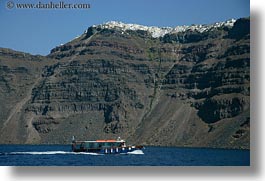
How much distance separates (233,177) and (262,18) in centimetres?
1149

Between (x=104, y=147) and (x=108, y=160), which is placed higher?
(x=104, y=147)

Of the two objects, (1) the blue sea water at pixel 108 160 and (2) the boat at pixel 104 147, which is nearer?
(1) the blue sea water at pixel 108 160

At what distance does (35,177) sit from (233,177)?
1335 centimetres

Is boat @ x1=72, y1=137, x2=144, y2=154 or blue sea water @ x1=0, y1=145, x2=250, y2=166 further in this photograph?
boat @ x1=72, y1=137, x2=144, y2=154

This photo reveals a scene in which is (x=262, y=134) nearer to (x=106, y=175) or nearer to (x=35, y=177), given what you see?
(x=106, y=175)

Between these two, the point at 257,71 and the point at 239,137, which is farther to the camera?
the point at 239,137

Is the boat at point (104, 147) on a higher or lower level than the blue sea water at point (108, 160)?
higher

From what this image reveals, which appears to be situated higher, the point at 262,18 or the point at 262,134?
the point at 262,18

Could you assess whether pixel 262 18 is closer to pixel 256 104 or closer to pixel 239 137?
pixel 256 104

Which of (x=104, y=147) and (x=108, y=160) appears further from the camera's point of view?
(x=104, y=147)

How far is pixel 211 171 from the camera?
148 ft

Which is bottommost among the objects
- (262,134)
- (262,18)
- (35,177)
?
(35,177)

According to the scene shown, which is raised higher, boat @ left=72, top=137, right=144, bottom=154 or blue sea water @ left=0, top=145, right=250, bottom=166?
boat @ left=72, top=137, right=144, bottom=154

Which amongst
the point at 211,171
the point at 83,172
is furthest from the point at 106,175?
the point at 211,171
